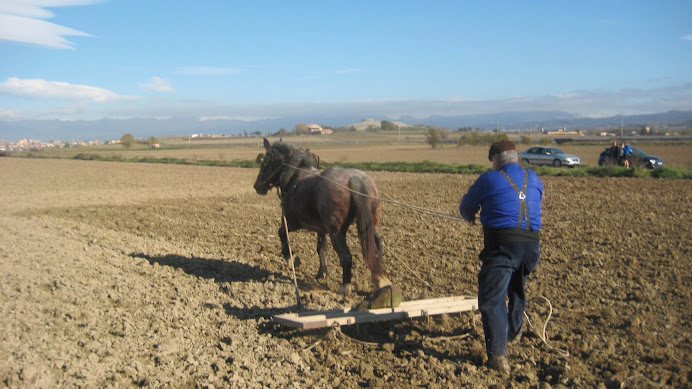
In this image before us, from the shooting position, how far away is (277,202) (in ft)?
56.1

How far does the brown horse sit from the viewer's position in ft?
21.9

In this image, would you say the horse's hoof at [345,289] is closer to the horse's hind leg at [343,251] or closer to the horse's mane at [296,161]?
the horse's hind leg at [343,251]

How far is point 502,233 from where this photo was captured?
15.3 ft

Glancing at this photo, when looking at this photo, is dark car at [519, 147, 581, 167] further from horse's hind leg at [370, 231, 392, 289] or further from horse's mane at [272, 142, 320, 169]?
horse's hind leg at [370, 231, 392, 289]

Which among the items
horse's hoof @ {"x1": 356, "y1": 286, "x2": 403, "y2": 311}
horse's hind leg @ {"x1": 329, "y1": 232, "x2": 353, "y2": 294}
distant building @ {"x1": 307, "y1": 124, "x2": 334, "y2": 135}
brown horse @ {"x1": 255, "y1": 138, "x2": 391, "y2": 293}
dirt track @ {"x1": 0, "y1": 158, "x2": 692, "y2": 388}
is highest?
distant building @ {"x1": 307, "y1": 124, "x2": 334, "y2": 135}

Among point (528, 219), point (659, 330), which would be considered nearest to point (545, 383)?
point (528, 219)

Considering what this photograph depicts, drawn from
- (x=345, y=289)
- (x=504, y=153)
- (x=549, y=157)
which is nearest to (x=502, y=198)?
(x=504, y=153)

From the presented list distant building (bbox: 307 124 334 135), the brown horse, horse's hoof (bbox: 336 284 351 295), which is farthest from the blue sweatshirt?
distant building (bbox: 307 124 334 135)

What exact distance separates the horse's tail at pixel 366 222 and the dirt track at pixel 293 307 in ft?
2.23

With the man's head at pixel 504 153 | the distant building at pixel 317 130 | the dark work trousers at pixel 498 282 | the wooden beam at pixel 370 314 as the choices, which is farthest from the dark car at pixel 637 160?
the distant building at pixel 317 130

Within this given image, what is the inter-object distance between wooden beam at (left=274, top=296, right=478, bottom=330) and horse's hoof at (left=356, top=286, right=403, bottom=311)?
47 mm

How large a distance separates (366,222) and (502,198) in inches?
91.9

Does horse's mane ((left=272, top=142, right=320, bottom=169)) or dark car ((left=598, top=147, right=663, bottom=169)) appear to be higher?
horse's mane ((left=272, top=142, right=320, bottom=169))

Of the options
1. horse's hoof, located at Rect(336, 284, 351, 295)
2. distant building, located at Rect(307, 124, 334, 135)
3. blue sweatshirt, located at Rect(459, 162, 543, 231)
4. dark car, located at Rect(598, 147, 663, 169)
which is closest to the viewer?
blue sweatshirt, located at Rect(459, 162, 543, 231)
